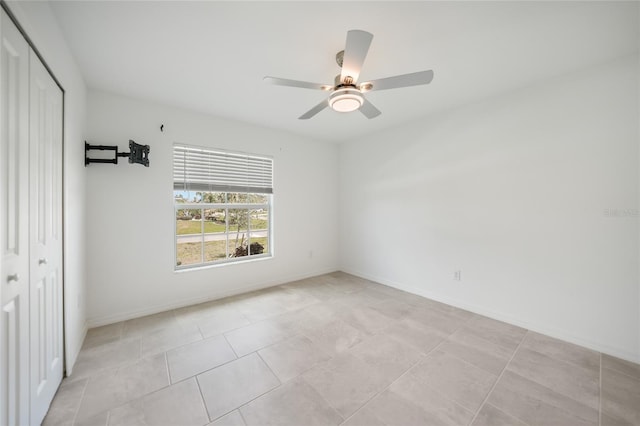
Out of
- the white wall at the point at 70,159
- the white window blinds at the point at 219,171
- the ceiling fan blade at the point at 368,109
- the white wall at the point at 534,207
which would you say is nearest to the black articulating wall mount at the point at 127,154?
the white wall at the point at 70,159

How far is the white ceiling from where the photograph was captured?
1.60 m

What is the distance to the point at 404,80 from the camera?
1762 mm

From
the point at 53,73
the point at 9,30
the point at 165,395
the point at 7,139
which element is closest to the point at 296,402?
the point at 165,395

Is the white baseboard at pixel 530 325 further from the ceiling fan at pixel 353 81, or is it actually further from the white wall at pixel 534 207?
the ceiling fan at pixel 353 81

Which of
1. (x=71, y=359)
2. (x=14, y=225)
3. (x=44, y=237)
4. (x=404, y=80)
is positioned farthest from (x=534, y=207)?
(x=71, y=359)

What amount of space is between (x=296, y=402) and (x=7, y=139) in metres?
2.07

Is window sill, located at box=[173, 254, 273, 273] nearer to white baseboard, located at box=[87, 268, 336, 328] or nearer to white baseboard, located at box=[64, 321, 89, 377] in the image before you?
white baseboard, located at box=[87, 268, 336, 328]

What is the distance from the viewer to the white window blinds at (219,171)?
125 inches

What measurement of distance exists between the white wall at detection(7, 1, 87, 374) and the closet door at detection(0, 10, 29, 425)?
27 cm

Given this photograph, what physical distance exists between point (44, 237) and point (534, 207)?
4.05 metres

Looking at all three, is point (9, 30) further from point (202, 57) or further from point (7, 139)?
point (202, 57)

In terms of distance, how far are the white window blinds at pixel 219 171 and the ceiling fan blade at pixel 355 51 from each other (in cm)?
226

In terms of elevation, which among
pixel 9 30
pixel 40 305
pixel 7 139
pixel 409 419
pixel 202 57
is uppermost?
pixel 202 57

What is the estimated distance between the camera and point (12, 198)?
3.77 feet
